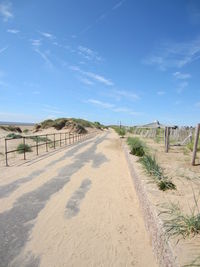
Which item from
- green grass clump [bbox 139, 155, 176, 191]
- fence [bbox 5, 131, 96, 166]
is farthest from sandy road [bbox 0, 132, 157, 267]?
fence [bbox 5, 131, 96, 166]

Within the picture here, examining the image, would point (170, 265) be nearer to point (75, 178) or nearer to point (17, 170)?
point (75, 178)

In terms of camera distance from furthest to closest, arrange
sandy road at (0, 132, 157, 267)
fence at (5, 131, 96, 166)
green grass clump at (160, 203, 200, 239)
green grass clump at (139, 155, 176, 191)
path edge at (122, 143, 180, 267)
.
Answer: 1. fence at (5, 131, 96, 166)
2. green grass clump at (139, 155, 176, 191)
3. sandy road at (0, 132, 157, 267)
4. green grass clump at (160, 203, 200, 239)
5. path edge at (122, 143, 180, 267)

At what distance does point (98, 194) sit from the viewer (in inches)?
248

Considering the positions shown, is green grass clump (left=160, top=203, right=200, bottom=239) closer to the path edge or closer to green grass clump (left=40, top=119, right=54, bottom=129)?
the path edge

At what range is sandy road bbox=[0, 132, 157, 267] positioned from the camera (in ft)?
11.1

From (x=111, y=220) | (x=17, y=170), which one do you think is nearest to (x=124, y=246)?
(x=111, y=220)

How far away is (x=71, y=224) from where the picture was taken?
4.43 meters

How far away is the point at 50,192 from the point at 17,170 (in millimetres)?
3482

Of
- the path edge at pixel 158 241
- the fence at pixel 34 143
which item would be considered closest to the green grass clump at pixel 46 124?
the fence at pixel 34 143

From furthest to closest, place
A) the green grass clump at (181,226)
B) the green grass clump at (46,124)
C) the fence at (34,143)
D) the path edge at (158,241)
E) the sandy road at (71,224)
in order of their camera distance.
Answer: the green grass clump at (46,124) → the fence at (34,143) → the sandy road at (71,224) → the green grass clump at (181,226) → the path edge at (158,241)

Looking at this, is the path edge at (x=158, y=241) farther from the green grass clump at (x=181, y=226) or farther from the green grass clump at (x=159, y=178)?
the green grass clump at (x=159, y=178)

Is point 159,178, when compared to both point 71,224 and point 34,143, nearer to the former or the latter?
point 71,224

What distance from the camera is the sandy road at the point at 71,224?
3.39 metres

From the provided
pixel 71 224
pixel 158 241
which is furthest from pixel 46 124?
pixel 158 241
